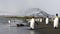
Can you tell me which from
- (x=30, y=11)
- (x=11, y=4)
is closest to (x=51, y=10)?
(x=30, y=11)

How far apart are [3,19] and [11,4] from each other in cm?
76

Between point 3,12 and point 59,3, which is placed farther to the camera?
point 3,12

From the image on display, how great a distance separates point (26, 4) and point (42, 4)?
63cm

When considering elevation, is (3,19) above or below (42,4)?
below

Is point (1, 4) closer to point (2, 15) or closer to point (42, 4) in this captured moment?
point (2, 15)

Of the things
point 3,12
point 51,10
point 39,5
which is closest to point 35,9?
point 39,5

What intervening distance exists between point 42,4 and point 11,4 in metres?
1.20

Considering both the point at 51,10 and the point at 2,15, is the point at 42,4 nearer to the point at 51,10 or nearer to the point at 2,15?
the point at 51,10

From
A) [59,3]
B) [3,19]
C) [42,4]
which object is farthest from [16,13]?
[59,3]

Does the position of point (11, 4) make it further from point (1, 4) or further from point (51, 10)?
point (51, 10)

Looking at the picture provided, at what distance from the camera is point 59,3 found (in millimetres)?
5719

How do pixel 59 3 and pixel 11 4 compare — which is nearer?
pixel 59 3

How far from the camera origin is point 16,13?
20.1ft

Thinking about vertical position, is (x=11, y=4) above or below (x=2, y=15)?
above
